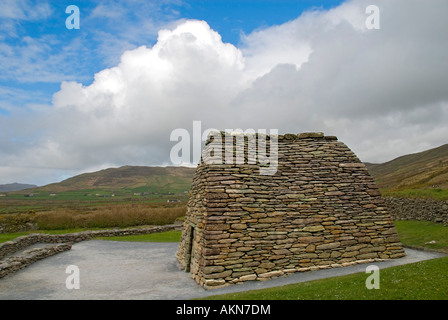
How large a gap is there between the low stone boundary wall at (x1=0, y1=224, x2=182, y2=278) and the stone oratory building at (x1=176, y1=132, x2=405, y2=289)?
9.54 metres

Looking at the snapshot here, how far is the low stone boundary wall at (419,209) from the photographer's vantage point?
71.2 ft

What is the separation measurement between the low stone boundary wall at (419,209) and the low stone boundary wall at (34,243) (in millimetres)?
23005

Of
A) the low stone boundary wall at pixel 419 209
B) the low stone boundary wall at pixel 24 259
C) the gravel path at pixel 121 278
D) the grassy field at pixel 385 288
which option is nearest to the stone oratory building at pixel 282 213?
the gravel path at pixel 121 278

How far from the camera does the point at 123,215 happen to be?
3916 centimetres

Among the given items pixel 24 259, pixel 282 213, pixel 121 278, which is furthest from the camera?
pixel 24 259

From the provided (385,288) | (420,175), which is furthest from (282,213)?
(420,175)

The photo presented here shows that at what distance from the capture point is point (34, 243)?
24.8m

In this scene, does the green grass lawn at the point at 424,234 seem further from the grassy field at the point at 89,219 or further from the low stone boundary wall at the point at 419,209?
the grassy field at the point at 89,219

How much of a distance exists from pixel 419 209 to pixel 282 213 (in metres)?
18.3

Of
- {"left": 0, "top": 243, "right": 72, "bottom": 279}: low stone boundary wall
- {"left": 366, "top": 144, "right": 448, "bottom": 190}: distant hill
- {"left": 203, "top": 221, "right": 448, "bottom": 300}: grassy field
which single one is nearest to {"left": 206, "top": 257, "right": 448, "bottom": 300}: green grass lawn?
{"left": 203, "top": 221, "right": 448, "bottom": 300}: grassy field

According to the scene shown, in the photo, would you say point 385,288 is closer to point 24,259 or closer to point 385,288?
point 385,288

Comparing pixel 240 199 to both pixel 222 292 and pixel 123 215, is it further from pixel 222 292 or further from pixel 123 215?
pixel 123 215
